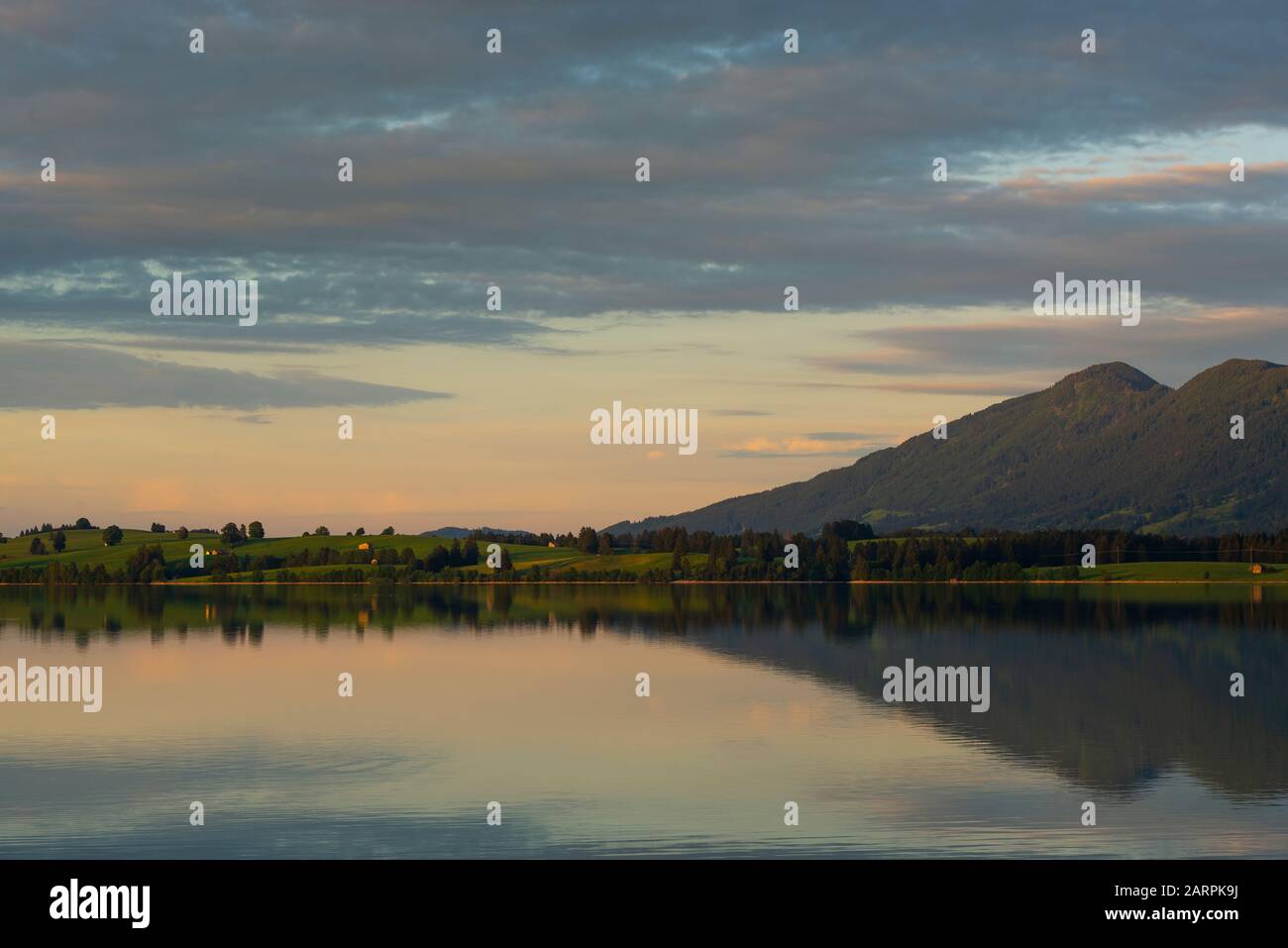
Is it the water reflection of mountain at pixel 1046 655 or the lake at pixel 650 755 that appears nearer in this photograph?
the lake at pixel 650 755

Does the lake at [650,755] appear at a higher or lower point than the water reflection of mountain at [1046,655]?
higher

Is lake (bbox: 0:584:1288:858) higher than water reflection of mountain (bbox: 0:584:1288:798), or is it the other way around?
lake (bbox: 0:584:1288:858)

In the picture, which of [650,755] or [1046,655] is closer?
[650,755]

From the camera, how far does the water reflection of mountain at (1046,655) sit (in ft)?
202

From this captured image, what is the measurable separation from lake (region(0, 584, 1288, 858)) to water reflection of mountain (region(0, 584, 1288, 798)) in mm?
409

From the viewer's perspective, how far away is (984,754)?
5994 centimetres

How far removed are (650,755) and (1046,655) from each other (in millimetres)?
57820

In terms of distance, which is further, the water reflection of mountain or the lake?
the water reflection of mountain

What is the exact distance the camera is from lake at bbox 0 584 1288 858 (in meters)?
44.4

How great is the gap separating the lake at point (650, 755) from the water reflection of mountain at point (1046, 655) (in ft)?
1.34

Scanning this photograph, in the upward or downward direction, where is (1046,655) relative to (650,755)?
downward

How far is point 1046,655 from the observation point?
109750mm

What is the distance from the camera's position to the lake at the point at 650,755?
44.4 meters
